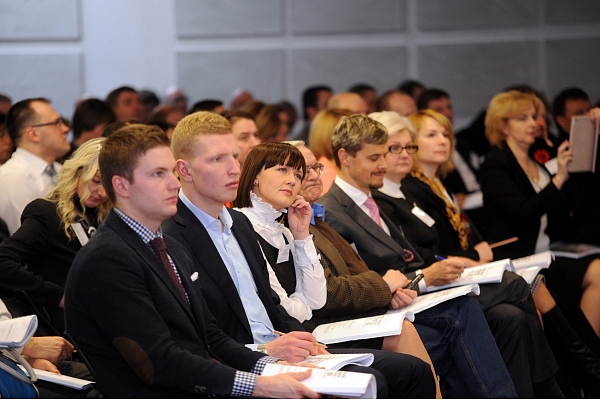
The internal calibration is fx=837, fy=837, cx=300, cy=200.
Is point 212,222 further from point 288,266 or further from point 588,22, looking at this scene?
point 588,22

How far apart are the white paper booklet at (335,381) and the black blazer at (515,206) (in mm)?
2640

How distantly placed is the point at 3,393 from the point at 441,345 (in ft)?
5.96

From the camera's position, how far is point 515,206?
15.6ft

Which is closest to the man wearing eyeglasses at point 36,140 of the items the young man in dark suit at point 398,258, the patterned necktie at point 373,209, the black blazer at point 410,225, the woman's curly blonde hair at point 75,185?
the woman's curly blonde hair at point 75,185

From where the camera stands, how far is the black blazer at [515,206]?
4.71 m

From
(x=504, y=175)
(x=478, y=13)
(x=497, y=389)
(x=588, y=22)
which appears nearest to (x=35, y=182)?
(x=497, y=389)

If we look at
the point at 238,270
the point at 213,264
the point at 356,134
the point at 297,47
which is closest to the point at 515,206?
the point at 356,134

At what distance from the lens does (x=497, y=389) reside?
11.2 ft

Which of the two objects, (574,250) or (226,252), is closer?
(226,252)

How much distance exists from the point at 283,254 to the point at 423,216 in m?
1.40

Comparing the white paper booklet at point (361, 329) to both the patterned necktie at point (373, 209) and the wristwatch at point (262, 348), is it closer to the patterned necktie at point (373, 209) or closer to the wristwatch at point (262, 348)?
the wristwatch at point (262, 348)

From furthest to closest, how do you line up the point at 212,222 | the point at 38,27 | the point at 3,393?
the point at 38,27 → the point at 212,222 → the point at 3,393

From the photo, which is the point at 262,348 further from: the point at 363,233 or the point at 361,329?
the point at 363,233

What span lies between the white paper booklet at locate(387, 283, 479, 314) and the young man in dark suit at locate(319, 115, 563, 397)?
0.21 ft
